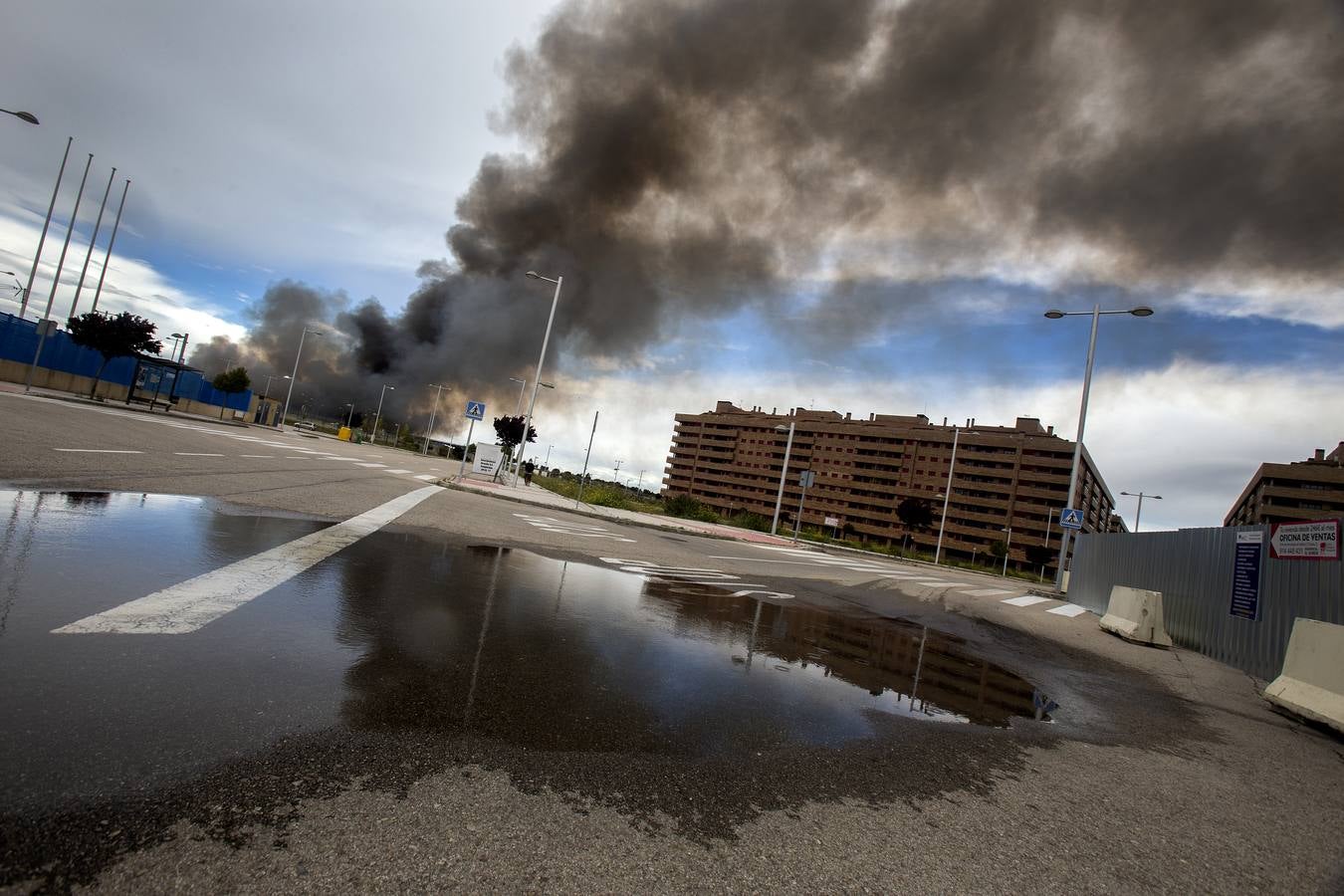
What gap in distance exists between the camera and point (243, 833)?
180 centimetres

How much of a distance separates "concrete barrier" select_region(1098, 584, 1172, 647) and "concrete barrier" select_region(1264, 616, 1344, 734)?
373 cm

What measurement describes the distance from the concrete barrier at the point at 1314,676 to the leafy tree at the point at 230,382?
65.6 meters

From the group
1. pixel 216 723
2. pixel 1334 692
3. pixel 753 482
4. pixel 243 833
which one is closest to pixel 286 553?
pixel 216 723

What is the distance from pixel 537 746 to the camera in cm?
274

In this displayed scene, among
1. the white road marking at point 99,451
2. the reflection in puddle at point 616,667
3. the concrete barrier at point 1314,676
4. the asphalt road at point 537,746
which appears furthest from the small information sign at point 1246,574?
the white road marking at point 99,451

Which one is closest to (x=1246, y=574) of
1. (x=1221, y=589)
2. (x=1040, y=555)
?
(x=1221, y=589)

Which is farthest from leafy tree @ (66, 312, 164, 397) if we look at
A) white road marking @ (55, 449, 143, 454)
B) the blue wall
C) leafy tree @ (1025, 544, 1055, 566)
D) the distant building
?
the distant building

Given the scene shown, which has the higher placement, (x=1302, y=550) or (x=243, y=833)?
(x=1302, y=550)

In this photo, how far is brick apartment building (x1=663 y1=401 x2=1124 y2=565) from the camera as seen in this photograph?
321 feet

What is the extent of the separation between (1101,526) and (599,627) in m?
166

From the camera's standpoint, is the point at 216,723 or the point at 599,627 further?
the point at 599,627

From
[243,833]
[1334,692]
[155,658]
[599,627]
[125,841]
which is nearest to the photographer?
[125,841]

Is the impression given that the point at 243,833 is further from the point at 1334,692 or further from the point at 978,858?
the point at 1334,692

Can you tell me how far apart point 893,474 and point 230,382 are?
101m
